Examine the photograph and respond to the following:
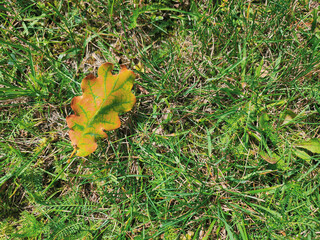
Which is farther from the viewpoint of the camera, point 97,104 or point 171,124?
point 171,124

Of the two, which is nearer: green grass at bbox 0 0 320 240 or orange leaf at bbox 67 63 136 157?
orange leaf at bbox 67 63 136 157

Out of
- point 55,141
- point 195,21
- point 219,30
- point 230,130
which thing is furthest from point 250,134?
point 55,141

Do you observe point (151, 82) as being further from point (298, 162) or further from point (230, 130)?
point (298, 162)

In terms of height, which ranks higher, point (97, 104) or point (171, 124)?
point (97, 104)
